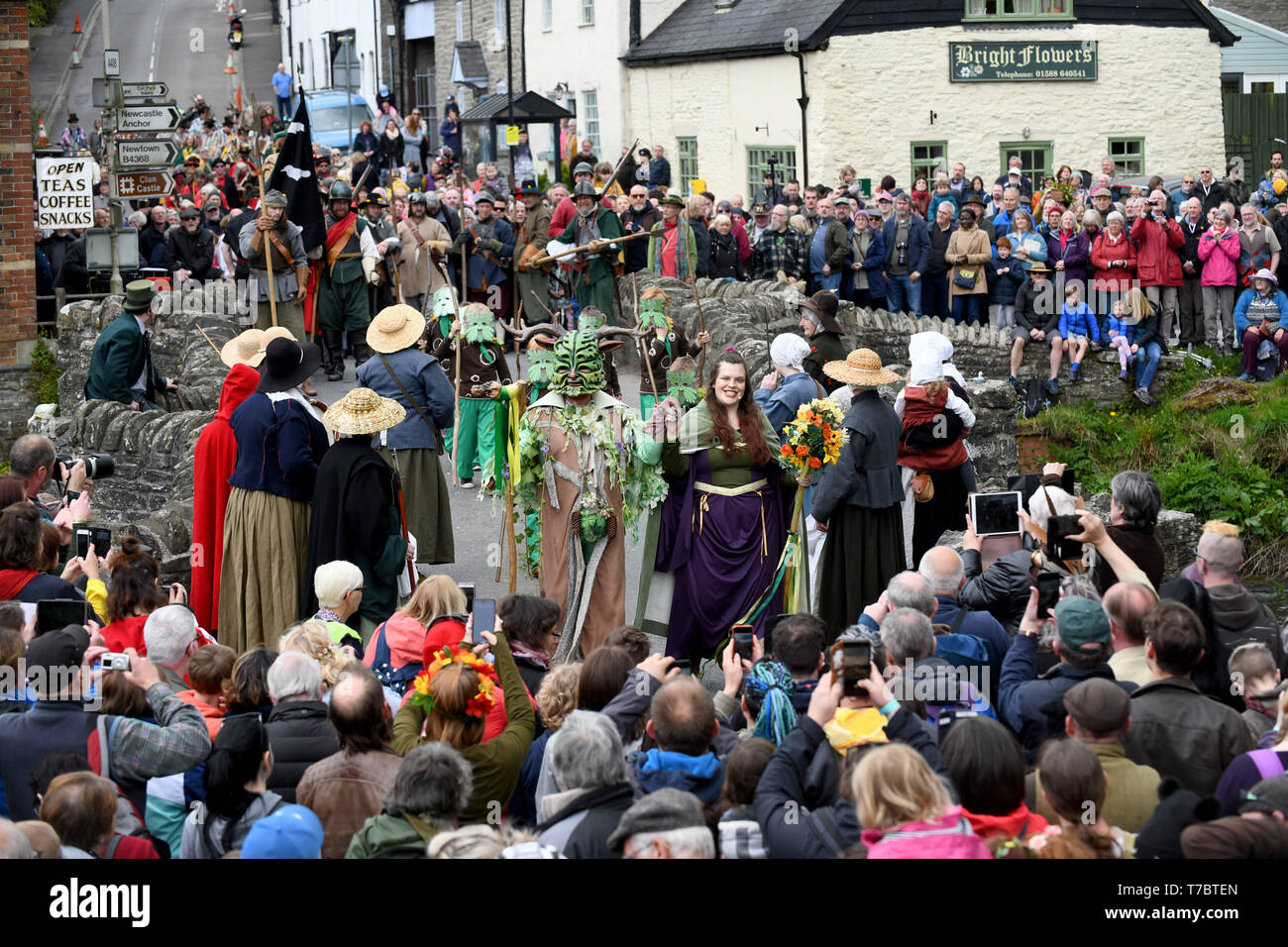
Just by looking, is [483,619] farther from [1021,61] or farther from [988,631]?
[1021,61]

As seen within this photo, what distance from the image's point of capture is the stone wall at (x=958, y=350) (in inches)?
533

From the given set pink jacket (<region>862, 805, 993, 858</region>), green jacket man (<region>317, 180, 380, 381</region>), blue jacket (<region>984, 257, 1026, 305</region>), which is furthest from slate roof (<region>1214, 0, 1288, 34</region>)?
pink jacket (<region>862, 805, 993, 858</region>)

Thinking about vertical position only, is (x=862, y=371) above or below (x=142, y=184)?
below

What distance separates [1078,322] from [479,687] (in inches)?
435

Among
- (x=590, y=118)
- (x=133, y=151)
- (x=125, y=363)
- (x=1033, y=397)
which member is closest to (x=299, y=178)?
(x=125, y=363)

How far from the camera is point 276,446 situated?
8.91m

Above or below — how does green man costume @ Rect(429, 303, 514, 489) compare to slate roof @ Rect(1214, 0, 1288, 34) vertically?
below

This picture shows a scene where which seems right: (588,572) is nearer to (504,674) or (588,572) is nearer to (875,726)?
(504,674)

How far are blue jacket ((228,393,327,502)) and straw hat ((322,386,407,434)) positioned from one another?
22 centimetres

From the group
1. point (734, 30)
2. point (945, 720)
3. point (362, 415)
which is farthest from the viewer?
point (734, 30)

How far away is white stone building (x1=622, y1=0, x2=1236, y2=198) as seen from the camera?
2527 centimetres


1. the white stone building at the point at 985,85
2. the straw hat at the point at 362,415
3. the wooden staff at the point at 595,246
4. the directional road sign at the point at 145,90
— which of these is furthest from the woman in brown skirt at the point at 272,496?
the white stone building at the point at 985,85

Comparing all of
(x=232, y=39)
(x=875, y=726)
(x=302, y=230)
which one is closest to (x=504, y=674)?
(x=875, y=726)

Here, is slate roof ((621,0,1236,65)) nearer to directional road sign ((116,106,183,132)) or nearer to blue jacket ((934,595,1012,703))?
directional road sign ((116,106,183,132))
